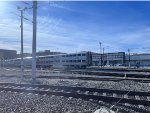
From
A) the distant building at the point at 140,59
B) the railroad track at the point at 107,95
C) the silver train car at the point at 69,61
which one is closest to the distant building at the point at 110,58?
the distant building at the point at 140,59

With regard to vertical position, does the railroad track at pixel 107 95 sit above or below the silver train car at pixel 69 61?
below

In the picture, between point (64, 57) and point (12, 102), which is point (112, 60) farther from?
point (12, 102)

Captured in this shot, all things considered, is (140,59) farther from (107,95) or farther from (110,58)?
(107,95)

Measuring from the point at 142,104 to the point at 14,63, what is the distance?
5879 centimetres

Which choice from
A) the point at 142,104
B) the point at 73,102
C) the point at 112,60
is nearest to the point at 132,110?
the point at 142,104

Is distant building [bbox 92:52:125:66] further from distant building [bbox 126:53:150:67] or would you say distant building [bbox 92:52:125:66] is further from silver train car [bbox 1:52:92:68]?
silver train car [bbox 1:52:92:68]

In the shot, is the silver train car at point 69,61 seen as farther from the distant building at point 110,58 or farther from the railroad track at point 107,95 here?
the railroad track at point 107,95

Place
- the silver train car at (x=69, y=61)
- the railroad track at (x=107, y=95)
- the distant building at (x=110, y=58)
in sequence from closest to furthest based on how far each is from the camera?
the railroad track at (x=107, y=95) → the silver train car at (x=69, y=61) → the distant building at (x=110, y=58)

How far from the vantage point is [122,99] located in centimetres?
982

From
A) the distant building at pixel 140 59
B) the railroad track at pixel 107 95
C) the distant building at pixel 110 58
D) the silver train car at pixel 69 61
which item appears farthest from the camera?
the distant building at pixel 140 59

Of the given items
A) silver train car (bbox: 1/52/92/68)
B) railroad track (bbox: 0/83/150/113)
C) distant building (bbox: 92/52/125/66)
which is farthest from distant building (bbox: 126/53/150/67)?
railroad track (bbox: 0/83/150/113)

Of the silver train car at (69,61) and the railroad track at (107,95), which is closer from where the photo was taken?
the railroad track at (107,95)

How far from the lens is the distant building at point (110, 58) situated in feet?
201

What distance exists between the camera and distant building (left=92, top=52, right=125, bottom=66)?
61334 millimetres
